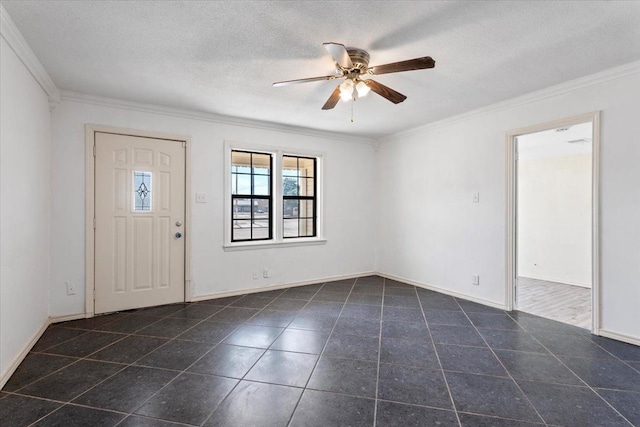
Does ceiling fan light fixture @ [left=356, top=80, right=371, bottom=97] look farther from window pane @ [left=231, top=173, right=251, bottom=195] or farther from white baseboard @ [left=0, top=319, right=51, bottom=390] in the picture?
white baseboard @ [left=0, top=319, right=51, bottom=390]

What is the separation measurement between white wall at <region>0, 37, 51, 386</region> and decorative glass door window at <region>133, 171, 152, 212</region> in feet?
2.54

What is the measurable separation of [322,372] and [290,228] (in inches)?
112

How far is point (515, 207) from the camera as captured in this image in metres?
3.59

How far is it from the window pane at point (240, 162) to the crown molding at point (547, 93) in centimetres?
259

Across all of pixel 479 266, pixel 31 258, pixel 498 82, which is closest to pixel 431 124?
pixel 498 82

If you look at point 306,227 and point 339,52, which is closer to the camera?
point 339,52

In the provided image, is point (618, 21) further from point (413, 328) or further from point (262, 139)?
point (262, 139)

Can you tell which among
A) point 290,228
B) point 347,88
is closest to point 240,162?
point 290,228

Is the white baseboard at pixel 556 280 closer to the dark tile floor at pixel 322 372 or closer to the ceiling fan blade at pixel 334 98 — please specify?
the dark tile floor at pixel 322 372

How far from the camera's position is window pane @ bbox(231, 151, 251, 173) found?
14.4ft

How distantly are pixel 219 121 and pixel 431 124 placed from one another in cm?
296

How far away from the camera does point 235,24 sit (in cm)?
210

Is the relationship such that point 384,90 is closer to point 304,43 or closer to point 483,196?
point 304,43

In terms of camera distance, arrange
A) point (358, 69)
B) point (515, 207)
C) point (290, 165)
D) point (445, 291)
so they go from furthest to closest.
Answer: point (290, 165) < point (445, 291) < point (515, 207) < point (358, 69)
